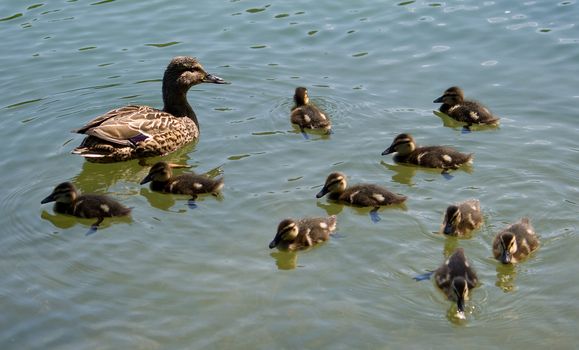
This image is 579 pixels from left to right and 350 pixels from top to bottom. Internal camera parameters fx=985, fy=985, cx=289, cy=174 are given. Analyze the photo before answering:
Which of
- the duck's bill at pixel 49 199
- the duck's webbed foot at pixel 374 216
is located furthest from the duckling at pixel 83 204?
the duck's webbed foot at pixel 374 216

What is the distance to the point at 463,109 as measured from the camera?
371 inches

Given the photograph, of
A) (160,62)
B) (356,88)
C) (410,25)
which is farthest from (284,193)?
(410,25)

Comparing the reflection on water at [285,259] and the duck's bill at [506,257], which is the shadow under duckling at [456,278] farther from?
the reflection on water at [285,259]

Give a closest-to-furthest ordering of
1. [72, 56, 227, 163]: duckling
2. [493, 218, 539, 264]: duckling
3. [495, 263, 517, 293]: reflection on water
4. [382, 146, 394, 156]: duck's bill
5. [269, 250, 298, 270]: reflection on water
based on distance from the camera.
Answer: [495, 263, 517, 293]: reflection on water, [493, 218, 539, 264]: duckling, [269, 250, 298, 270]: reflection on water, [382, 146, 394, 156]: duck's bill, [72, 56, 227, 163]: duckling

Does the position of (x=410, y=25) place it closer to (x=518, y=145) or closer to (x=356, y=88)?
(x=356, y=88)

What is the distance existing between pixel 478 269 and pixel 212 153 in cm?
321

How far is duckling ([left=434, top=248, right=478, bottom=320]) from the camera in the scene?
638 centimetres

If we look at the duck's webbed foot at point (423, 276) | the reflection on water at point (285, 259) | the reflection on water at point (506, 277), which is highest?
the reflection on water at point (285, 259)

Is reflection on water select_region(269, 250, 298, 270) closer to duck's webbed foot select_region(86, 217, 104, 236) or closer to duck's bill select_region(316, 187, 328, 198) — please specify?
duck's bill select_region(316, 187, 328, 198)

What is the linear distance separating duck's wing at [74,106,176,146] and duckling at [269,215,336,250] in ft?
7.65

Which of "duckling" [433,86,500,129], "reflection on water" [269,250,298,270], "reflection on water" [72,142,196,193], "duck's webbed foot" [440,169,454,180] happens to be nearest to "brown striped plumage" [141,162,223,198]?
"reflection on water" [72,142,196,193]

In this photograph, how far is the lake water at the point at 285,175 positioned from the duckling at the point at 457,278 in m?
0.08

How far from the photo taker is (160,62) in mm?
11305

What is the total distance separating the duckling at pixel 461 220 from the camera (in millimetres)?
7207
